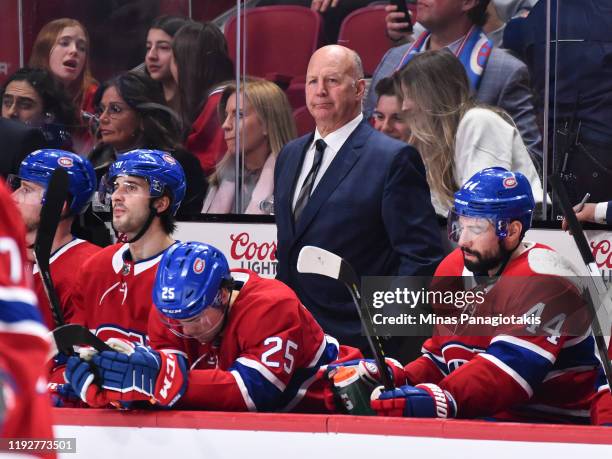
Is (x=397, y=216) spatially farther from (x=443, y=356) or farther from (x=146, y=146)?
(x=146, y=146)

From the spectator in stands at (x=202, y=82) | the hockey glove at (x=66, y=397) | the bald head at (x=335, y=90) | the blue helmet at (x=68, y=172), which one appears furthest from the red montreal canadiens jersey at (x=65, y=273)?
the spectator in stands at (x=202, y=82)

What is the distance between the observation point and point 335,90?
355cm

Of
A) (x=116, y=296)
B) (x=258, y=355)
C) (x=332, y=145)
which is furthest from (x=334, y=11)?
(x=258, y=355)

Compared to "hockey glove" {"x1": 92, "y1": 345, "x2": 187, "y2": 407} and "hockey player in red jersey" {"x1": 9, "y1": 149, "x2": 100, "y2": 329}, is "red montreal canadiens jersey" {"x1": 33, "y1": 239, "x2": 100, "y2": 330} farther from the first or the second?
"hockey glove" {"x1": 92, "y1": 345, "x2": 187, "y2": 407}

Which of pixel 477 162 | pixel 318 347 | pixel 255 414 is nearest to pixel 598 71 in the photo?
pixel 477 162

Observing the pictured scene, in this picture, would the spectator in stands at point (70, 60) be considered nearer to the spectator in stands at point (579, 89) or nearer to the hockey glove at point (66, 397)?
the spectator in stands at point (579, 89)

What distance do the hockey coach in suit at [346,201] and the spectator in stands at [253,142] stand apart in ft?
2.51

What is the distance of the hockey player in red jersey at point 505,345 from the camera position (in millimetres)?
2549

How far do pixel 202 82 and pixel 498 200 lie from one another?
2.05 m

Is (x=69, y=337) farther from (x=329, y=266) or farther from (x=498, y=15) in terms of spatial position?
(x=498, y=15)

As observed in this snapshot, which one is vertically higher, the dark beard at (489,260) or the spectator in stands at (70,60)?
the spectator in stands at (70,60)

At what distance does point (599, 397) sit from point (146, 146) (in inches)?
97.2

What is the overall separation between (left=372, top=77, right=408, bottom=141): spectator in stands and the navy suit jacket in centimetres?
69

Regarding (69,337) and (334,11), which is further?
(334,11)
